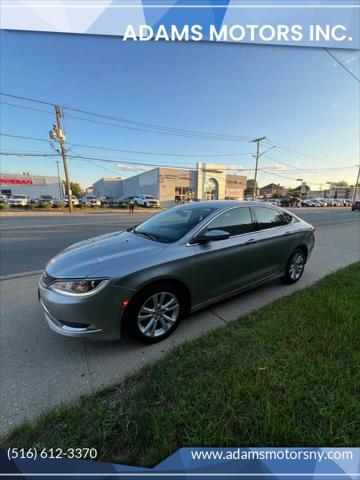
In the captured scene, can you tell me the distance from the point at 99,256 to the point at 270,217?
288 centimetres

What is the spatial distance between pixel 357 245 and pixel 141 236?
326 inches

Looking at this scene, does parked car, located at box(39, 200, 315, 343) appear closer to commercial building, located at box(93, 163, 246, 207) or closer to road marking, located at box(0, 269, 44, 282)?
road marking, located at box(0, 269, 44, 282)

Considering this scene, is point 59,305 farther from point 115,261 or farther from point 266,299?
point 266,299

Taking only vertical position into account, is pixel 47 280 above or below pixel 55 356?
above

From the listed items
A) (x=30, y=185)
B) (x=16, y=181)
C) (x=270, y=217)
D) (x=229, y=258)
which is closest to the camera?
(x=229, y=258)

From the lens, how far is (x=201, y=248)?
9.14ft

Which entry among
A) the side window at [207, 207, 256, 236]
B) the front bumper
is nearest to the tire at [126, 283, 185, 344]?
the front bumper

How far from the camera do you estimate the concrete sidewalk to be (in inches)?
75.9

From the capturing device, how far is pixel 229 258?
3.05 metres

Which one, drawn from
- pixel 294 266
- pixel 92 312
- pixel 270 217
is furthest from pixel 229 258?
pixel 294 266

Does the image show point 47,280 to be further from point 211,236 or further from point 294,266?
point 294,266

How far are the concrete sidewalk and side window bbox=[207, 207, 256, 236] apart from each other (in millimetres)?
1136

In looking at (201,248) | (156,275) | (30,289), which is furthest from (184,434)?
(30,289)

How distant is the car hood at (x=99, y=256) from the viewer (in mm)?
2280
